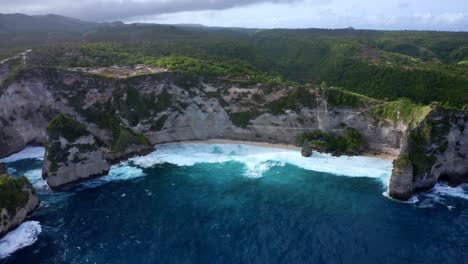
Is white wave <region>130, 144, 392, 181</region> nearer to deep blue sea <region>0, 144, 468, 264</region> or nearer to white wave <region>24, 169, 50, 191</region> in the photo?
deep blue sea <region>0, 144, 468, 264</region>

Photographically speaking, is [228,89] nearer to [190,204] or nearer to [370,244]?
[190,204]

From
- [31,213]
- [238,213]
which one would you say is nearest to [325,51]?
[238,213]

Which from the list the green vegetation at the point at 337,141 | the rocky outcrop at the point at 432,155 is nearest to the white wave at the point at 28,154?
the green vegetation at the point at 337,141

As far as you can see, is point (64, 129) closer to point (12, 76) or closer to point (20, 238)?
point (20, 238)

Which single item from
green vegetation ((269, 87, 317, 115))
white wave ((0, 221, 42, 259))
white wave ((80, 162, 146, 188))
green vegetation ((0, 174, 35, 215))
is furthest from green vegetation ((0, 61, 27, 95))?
green vegetation ((269, 87, 317, 115))

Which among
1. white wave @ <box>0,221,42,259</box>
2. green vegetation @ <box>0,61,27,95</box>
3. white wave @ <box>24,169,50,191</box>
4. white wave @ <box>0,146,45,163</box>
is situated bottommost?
white wave @ <box>0,221,42,259</box>
